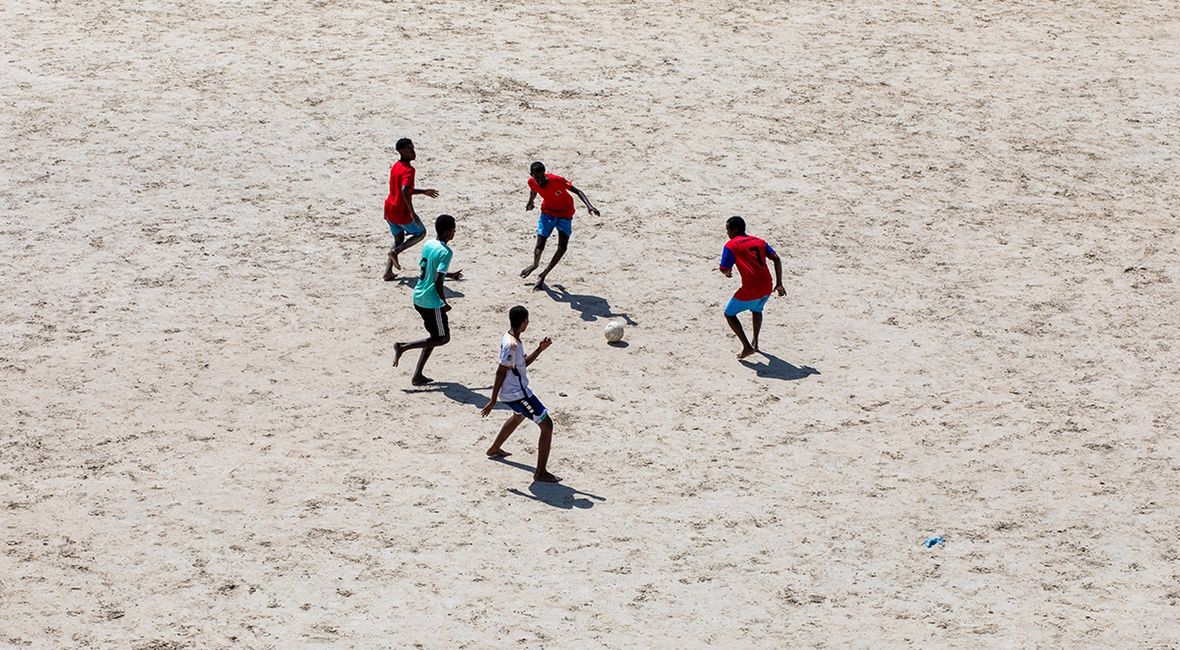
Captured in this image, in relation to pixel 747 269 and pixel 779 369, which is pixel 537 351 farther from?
pixel 779 369

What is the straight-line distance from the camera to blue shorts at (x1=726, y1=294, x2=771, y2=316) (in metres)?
14.8

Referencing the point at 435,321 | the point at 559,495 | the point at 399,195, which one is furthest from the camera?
the point at 399,195

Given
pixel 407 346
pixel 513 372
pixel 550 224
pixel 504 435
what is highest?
pixel 550 224

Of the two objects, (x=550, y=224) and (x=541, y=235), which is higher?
(x=550, y=224)

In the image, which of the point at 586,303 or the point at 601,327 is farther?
the point at 586,303

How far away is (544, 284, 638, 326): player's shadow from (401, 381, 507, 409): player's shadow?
1926 millimetres

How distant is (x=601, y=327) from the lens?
603 inches

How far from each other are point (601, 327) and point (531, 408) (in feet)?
10.4

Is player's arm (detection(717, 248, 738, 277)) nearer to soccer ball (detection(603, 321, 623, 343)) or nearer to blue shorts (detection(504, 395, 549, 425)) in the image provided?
soccer ball (detection(603, 321, 623, 343))

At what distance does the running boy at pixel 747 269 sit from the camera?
14648 mm

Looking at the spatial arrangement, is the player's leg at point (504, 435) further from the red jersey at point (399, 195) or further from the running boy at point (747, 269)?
the red jersey at point (399, 195)

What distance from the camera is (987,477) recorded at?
502 inches

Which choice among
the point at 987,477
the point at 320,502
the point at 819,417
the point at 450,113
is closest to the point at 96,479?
the point at 320,502

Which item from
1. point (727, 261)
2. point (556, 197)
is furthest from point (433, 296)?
point (727, 261)
